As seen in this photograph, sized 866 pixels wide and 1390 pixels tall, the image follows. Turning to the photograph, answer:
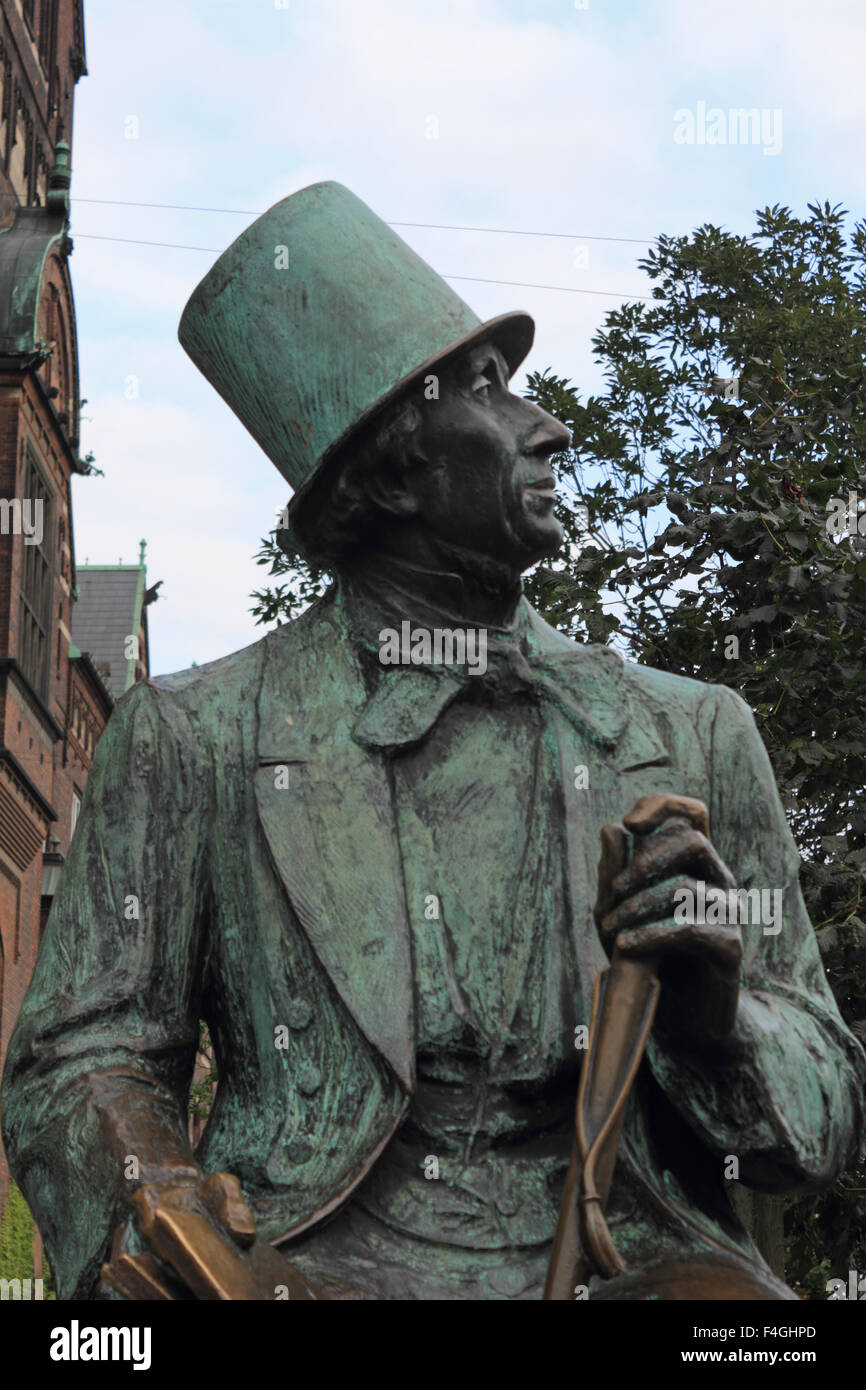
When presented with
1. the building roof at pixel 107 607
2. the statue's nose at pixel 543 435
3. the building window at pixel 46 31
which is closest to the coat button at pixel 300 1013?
the statue's nose at pixel 543 435

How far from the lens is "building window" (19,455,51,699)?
107 ft

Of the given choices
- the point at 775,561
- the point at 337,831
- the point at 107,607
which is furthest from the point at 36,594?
the point at 337,831

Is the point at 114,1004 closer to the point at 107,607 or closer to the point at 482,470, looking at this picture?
the point at 482,470

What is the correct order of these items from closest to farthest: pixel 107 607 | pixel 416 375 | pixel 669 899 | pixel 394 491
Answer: pixel 669 899 < pixel 416 375 < pixel 394 491 < pixel 107 607

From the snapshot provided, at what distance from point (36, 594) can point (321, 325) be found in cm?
3005

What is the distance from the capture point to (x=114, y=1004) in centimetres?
344

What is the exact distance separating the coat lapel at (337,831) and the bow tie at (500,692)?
0.15ft

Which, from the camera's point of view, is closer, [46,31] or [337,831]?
[337,831]

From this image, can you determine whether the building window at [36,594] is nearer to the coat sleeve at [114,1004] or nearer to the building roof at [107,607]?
the building roof at [107,607]

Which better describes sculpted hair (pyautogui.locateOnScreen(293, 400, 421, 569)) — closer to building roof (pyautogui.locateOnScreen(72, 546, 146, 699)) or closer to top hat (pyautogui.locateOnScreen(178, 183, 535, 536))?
top hat (pyautogui.locateOnScreen(178, 183, 535, 536))

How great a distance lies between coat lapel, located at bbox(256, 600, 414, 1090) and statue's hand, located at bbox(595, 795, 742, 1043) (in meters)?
0.41

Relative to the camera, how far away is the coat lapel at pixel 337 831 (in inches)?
131

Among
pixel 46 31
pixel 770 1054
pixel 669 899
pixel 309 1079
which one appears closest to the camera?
pixel 669 899
